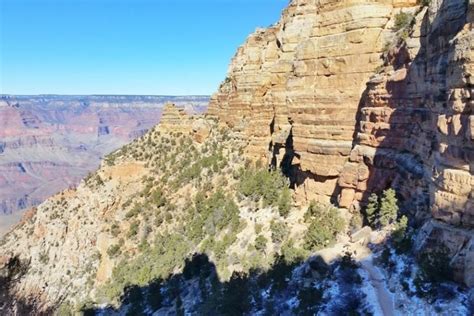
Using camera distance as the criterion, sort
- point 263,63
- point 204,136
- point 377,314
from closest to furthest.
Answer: point 377,314
point 263,63
point 204,136

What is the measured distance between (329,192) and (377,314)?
451 inches

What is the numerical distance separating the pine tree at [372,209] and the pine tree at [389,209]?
1065mm

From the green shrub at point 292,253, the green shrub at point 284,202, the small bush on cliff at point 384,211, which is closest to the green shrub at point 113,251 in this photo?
the green shrub at point 284,202

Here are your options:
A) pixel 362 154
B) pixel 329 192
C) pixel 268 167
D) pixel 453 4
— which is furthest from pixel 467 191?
pixel 268 167

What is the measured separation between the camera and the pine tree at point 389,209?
20734mm

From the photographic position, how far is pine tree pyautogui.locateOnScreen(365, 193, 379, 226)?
22.2 meters

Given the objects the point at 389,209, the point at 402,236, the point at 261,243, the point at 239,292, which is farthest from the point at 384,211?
the point at 261,243

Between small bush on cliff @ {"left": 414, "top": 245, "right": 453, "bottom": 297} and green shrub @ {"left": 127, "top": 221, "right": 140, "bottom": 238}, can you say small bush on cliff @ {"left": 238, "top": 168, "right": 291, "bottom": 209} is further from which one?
small bush on cliff @ {"left": 414, "top": 245, "right": 453, "bottom": 297}

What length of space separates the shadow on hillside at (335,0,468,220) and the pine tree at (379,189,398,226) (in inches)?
20.3

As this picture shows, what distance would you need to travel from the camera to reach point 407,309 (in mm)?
15500

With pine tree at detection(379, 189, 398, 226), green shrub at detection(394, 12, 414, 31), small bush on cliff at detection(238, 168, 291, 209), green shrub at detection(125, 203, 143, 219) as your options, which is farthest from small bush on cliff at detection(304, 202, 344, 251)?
green shrub at detection(125, 203, 143, 219)

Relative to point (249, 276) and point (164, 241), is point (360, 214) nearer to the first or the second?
point (249, 276)

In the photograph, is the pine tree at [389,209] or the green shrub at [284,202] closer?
the pine tree at [389,209]

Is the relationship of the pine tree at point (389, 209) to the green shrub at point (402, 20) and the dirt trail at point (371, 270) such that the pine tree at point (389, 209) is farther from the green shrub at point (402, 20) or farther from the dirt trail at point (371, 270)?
the green shrub at point (402, 20)
